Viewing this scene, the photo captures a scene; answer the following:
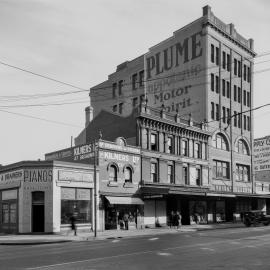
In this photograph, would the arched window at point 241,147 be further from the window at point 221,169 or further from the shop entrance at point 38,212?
the shop entrance at point 38,212

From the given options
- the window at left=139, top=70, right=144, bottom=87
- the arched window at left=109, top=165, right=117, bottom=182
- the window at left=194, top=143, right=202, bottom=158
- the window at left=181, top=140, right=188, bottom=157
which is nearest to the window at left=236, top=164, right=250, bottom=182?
the window at left=194, top=143, right=202, bottom=158

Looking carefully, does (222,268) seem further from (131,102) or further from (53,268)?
(131,102)

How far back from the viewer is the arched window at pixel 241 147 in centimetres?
5647

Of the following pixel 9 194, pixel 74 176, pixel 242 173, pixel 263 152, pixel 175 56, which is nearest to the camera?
pixel 263 152

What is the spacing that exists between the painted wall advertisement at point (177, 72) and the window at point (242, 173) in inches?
389

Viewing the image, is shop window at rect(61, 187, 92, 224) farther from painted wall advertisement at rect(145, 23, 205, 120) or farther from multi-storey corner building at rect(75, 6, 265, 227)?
painted wall advertisement at rect(145, 23, 205, 120)

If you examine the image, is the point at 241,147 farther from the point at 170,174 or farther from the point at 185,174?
the point at 170,174

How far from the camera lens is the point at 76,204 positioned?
120 ft

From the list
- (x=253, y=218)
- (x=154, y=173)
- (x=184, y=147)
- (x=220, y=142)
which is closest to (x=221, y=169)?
(x=220, y=142)

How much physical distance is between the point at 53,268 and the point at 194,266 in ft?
14.3

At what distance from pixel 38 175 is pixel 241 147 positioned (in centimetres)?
3079

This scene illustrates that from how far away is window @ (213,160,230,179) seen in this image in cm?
5183

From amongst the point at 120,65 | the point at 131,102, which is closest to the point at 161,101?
the point at 131,102

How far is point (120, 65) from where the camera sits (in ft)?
225
